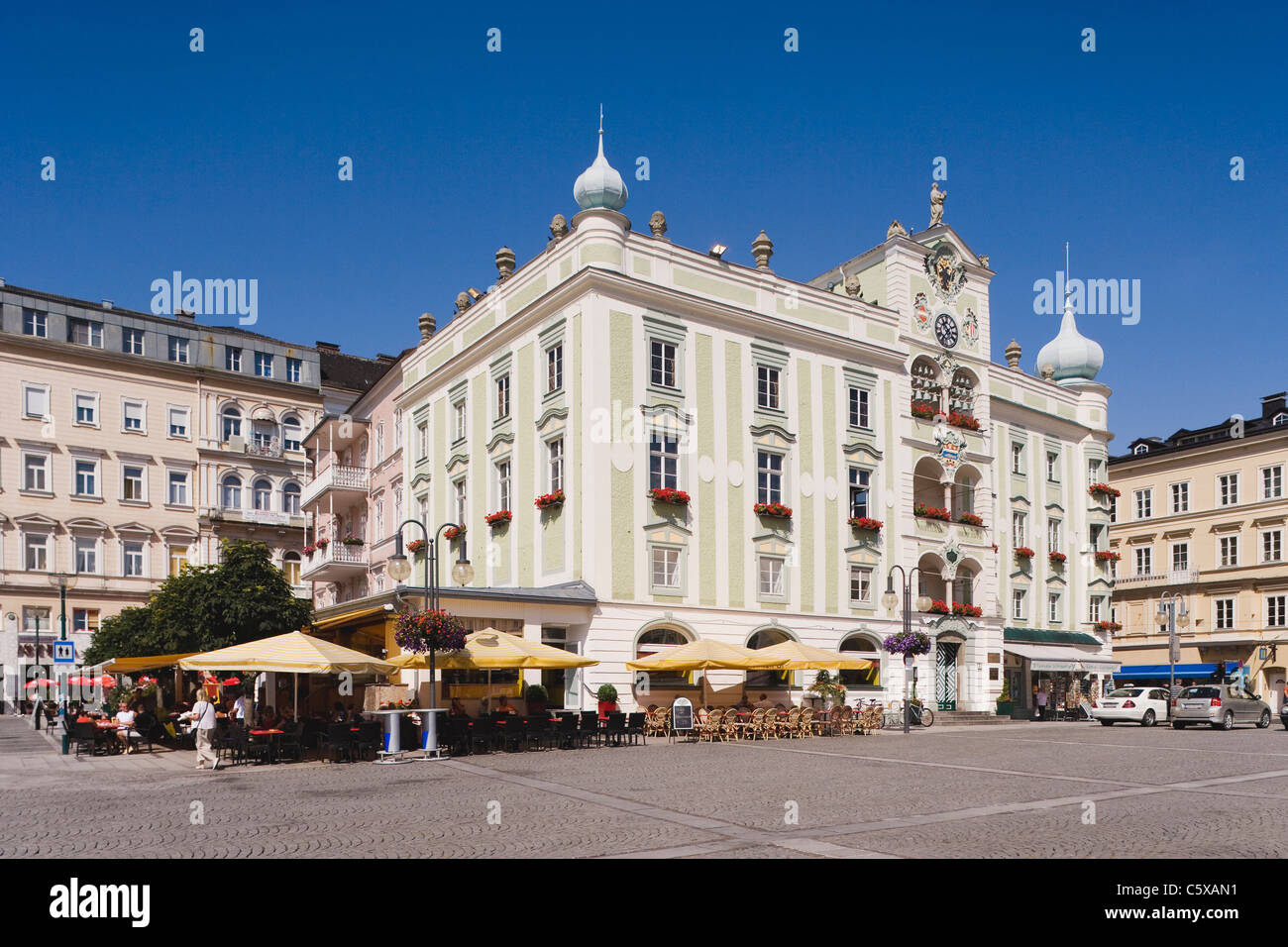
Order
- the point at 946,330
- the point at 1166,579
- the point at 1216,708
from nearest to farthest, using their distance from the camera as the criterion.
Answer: the point at 1216,708 < the point at 946,330 < the point at 1166,579

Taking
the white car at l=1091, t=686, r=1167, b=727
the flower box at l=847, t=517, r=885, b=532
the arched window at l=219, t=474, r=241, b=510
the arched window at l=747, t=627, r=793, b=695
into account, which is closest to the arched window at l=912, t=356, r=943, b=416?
the flower box at l=847, t=517, r=885, b=532

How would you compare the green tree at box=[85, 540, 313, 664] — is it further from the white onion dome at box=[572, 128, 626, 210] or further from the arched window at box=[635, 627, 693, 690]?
the white onion dome at box=[572, 128, 626, 210]

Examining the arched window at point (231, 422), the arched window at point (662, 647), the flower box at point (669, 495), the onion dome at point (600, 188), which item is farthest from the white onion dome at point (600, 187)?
the arched window at point (231, 422)

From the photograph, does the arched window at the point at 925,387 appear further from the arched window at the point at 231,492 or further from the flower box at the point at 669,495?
the arched window at the point at 231,492

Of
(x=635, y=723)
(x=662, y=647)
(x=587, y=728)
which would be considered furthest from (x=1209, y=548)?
(x=587, y=728)

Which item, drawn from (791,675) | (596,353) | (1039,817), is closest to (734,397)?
(596,353)

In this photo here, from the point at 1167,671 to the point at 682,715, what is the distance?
157 ft

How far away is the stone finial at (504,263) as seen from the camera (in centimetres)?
3997

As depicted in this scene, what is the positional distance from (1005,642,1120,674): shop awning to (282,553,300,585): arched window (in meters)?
38.6

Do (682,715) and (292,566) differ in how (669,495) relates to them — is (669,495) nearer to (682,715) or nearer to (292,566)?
(682,715)

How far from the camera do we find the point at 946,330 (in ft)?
144

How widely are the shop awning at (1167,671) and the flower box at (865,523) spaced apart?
1230 inches

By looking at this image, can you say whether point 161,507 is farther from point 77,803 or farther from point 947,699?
point 77,803

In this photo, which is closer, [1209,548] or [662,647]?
[662,647]
